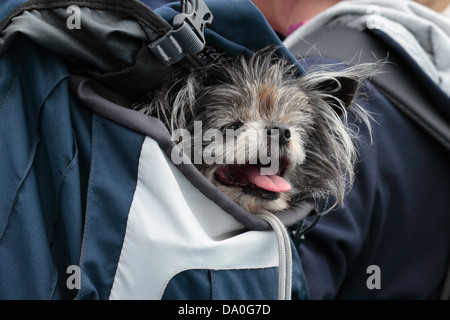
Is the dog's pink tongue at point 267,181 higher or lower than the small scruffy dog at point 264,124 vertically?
lower

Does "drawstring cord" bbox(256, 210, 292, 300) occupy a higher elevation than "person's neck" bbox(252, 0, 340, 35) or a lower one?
lower

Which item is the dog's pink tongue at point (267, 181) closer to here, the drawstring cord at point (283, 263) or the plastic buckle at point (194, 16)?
the drawstring cord at point (283, 263)

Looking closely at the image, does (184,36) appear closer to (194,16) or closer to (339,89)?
(194,16)

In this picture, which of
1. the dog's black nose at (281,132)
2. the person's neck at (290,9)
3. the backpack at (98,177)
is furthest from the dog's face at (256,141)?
the person's neck at (290,9)

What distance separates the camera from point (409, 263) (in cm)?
98

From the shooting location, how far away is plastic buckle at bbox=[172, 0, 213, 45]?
576 mm

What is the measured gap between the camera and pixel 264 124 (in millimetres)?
740

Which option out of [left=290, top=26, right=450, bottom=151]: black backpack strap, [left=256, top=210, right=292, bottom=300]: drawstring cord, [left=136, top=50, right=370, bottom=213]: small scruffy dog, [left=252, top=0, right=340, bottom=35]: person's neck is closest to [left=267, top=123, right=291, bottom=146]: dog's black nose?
[left=136, top=50, right=370, bottom=213]: small scruffy dog

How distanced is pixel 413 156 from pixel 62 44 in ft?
2.32

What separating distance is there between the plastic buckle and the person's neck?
2.31 ft

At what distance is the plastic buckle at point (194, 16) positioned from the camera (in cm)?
58

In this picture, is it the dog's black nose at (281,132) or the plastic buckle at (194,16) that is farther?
the dog's black nose at (281,132)

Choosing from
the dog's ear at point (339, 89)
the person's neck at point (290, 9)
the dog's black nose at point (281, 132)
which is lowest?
the dog's black nose at point (281, 132)

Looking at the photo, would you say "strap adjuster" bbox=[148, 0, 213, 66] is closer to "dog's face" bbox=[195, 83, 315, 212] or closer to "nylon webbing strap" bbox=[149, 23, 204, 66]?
"nylon webbing strap" bbox=[149, 23, 204, 66]
